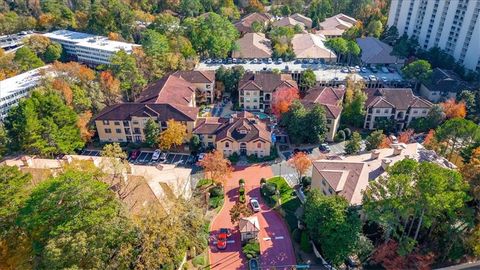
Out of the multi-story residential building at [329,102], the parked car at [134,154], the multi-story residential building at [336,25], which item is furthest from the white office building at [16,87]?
the multi-story residential building at [336,25]

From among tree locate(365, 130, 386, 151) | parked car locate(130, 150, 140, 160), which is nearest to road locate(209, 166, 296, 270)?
parked car locate(130, 150, 140, 160)

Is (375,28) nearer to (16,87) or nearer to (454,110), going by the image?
(454,110)

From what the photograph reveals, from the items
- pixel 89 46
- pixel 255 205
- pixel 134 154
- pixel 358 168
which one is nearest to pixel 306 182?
pixel 255 205

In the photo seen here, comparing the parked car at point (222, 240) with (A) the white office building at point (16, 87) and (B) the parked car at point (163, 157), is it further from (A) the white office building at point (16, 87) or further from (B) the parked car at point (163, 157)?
(A) the white office building at point (16, 87)

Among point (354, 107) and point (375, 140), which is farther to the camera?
point (354, 107)

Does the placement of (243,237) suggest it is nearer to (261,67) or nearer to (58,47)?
(261,67)

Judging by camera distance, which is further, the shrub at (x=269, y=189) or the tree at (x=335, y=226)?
the shrub at (x=269, y=189)

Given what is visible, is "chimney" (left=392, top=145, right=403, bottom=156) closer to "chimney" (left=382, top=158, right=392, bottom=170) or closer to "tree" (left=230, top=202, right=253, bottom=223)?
"chimney" (left=382, top=158, right=392, bottom=170)
